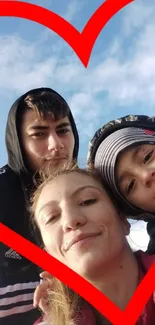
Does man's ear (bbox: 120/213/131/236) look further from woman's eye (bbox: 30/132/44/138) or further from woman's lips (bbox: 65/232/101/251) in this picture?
woman's eye (bbox: 30/132/44/138)

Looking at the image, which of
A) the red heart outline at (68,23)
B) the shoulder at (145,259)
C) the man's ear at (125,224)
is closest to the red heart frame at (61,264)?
the red heart outline at (68,23)

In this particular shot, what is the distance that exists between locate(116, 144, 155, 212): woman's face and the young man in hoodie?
0.31 metres

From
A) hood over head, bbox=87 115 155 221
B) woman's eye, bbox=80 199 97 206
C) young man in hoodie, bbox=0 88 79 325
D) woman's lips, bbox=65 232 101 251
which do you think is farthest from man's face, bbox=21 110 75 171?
woman's lips, bbox=65 232 101 251

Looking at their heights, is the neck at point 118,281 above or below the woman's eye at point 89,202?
below

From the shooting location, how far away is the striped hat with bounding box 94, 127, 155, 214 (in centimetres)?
124

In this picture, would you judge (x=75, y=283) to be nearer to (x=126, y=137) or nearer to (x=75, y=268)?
(x=75, y=268)

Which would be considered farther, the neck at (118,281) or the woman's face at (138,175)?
the woman's face at (138,175)

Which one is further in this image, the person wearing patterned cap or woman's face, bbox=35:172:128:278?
the person wearing patterned cap

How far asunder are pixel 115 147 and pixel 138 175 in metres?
0.11

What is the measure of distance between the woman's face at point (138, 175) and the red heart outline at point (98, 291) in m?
0.30

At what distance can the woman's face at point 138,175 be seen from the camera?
1.19m

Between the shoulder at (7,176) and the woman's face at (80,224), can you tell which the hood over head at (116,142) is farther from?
the shoulder at (7,176)

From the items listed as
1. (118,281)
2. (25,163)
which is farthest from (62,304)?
(25,163)

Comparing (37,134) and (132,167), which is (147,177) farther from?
(37,134)
